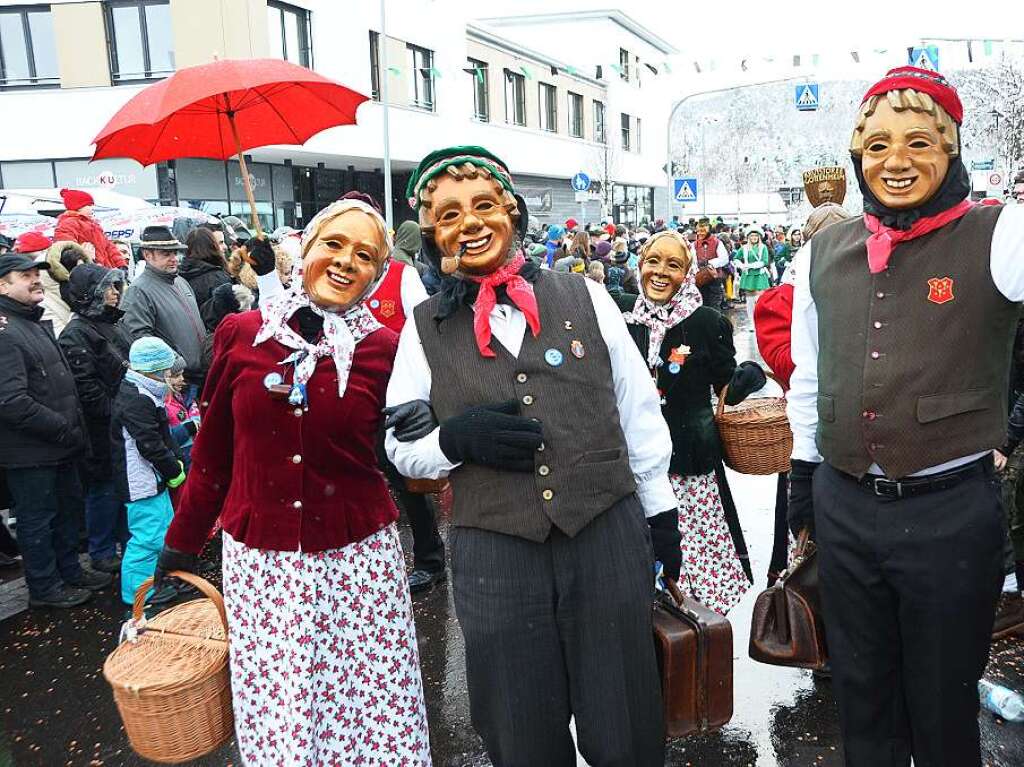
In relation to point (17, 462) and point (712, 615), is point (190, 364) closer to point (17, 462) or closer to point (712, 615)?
point (17, 462)

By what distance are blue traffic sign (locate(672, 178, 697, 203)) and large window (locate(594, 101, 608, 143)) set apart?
16518 millimetres

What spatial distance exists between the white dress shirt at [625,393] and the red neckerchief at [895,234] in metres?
0.71

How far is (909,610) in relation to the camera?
2395 millimetres

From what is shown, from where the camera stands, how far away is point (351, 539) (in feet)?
8.63

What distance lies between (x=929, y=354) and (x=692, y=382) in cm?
156

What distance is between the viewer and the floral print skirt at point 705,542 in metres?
3.96

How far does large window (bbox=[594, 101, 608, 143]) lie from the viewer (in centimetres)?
3459

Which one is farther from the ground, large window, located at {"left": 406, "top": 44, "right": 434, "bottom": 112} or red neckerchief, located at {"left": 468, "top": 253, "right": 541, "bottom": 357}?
large window, located at {"left": 406, "top": 44, "right": 434, "bottom": 112}

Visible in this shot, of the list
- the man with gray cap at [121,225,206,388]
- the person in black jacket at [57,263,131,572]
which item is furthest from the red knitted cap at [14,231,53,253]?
the person in black jacket at [57,263,131,572]

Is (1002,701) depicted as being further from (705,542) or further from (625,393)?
(625,393)

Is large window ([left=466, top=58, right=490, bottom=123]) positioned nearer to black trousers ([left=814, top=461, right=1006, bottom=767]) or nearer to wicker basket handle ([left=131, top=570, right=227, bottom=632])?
wicker basket handle ([left=131, top=570, right=227, bottom=632])

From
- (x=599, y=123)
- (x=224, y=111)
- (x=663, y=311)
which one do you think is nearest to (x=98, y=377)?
(x=224, y=111)

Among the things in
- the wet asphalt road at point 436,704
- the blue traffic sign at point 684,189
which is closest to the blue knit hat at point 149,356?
the wet asphalt road at point 436,704

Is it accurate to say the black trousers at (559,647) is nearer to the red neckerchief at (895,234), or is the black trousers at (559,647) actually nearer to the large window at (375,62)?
the red neckerchief at (895,234)
